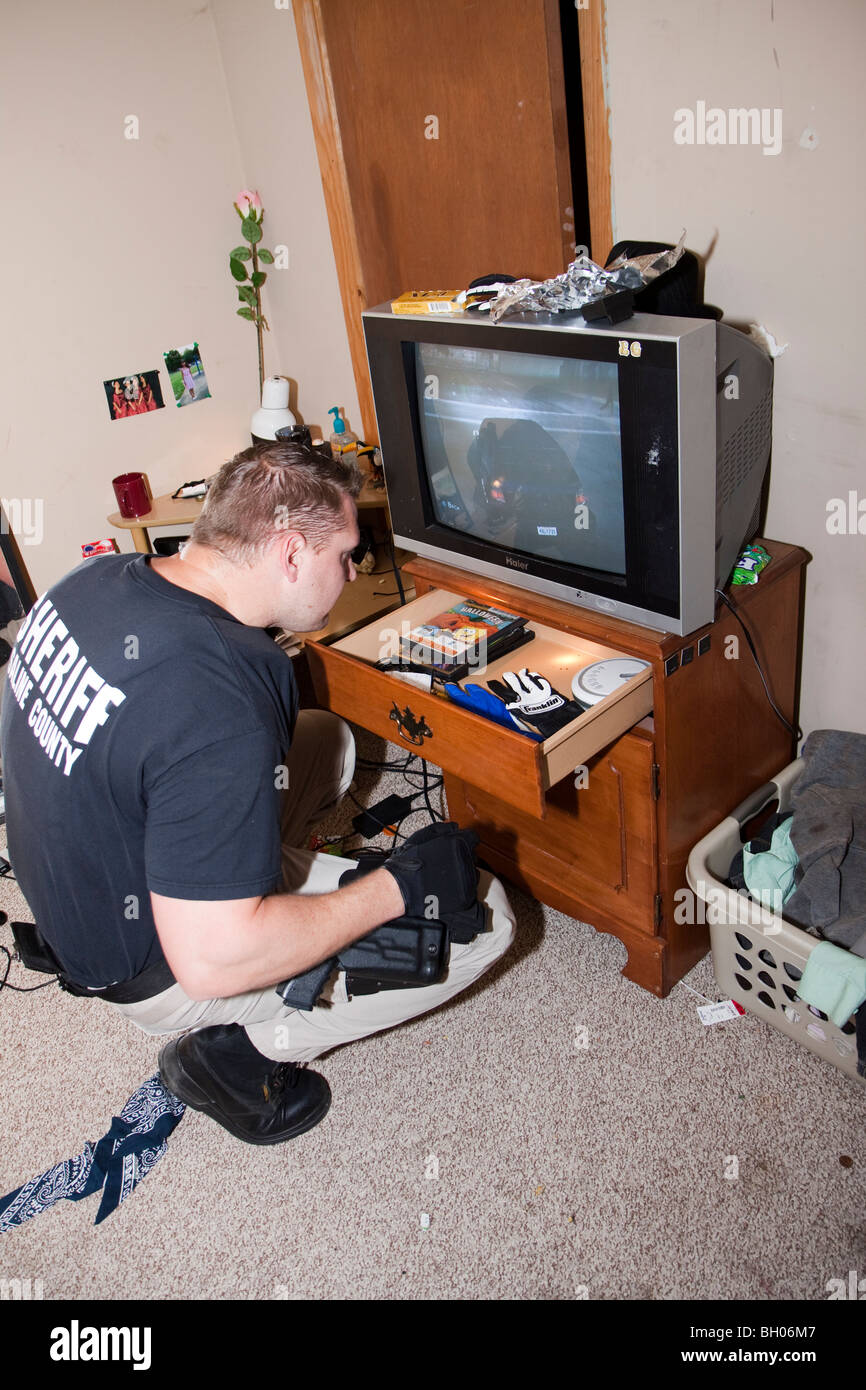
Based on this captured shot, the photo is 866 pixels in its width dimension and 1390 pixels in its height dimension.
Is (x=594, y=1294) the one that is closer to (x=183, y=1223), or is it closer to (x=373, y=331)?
(x=183, y=1223)

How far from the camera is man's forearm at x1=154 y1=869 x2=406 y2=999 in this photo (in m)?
1.22

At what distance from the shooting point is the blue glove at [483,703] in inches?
60.9

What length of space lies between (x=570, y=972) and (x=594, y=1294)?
0.59 meters

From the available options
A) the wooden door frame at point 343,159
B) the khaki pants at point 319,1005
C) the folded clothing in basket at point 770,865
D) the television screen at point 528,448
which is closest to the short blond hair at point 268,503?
the television screen at point 528,448

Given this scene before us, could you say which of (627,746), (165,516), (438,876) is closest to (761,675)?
(627,746)

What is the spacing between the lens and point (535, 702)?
5.22ft

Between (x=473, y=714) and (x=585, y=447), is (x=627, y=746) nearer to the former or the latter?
(x=473, y=714)

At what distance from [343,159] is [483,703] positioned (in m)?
1.50

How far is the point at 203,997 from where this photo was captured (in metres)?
1.27

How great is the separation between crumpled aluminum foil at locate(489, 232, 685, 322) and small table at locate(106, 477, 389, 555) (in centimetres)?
111

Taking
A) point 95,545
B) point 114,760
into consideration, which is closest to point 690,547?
point 114,760

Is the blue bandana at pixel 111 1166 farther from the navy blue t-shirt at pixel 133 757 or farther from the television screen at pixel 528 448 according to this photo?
the television screen at pixel 528 448

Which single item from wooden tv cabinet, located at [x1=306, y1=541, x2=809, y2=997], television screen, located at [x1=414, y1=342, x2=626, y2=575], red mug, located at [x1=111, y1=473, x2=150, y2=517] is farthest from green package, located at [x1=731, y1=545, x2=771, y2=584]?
red mug, located at [x1=111, y1=473, x2=150, y2=517]

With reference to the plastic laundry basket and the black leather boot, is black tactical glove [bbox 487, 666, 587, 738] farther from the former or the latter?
the black leather boot
